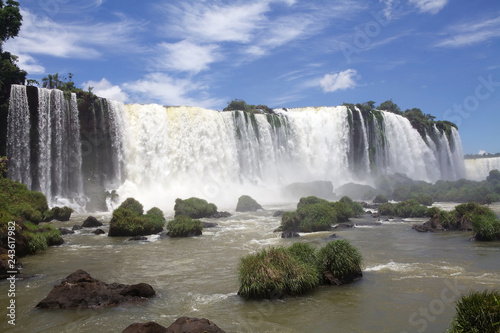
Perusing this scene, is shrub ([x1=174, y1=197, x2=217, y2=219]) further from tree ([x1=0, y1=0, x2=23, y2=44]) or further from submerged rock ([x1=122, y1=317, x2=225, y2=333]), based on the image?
tree ([x1=0, y1=0, x2=23, y2=44])

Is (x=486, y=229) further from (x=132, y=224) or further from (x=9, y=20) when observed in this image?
(x=9, y=20)

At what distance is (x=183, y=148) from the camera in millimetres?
43125

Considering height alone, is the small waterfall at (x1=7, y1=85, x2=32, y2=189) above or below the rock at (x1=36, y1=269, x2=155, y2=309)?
above

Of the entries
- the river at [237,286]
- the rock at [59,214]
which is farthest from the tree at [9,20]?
the river at [237,286]

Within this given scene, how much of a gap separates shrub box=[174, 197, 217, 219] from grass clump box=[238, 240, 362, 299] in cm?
1786

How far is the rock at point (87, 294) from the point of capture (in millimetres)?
8680

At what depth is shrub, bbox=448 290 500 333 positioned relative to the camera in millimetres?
5539

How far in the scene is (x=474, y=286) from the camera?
31.9 ft

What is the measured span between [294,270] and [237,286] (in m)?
1.80

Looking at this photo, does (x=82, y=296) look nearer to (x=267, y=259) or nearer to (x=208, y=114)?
(x=267, y=259)

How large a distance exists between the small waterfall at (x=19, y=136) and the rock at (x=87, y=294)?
2731 cm

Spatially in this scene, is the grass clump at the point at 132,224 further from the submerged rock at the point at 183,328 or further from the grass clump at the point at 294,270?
the submerged rock at the point at 183,328

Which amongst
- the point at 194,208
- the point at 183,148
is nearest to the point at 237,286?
the point at 194,208

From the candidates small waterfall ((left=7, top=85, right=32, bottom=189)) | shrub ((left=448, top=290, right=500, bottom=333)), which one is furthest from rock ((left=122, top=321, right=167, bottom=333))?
small waterfall ((left=7, top=85, right=32, bottom=189))
